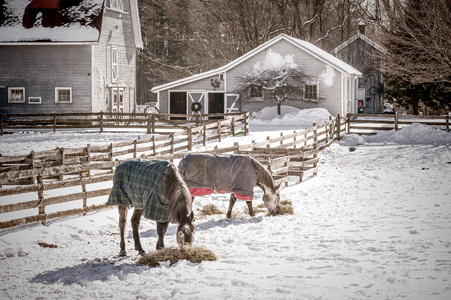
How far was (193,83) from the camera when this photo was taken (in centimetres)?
3894

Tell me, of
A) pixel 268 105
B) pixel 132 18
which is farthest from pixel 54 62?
pixel 268 105

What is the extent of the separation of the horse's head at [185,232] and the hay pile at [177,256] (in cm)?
8

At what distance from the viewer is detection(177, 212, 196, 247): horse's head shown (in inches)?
320

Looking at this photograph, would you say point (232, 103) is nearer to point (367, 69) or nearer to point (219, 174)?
point (367, 69)

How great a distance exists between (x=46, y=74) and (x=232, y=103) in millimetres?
11361

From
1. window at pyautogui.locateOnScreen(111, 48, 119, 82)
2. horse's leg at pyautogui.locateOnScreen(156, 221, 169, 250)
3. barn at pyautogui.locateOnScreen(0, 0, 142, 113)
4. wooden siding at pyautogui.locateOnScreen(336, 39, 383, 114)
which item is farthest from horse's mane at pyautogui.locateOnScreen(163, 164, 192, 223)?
wooden siding at pyautogui.locateOnScreen(336, 39, 383, 114)

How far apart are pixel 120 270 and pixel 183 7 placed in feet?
163

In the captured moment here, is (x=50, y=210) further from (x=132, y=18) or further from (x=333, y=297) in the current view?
(x=132, y=18)

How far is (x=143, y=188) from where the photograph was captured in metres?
8.43

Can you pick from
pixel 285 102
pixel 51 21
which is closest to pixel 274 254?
pixel 51 21

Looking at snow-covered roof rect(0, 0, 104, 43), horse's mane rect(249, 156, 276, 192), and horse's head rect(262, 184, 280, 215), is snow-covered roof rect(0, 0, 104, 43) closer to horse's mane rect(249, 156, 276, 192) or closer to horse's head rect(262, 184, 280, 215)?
horse's mane rect(249, 156, 276, 192)

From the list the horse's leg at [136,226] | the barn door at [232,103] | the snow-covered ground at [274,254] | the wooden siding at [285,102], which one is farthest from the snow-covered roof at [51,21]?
the horse's leg at [136,226]

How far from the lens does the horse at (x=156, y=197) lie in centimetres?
820

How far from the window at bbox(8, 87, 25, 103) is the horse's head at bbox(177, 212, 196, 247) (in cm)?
2839
